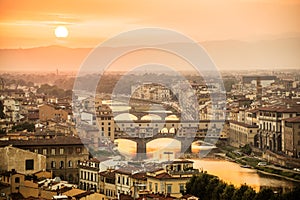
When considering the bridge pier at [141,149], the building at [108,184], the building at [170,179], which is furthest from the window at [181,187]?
the bridge pier at [141,149]

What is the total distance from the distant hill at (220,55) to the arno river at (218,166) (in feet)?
2.83

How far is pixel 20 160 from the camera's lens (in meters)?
8.04

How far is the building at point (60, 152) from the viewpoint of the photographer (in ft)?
27.1

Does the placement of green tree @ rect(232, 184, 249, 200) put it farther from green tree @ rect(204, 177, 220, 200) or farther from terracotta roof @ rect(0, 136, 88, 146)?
terracotta roof @ rect(0, 136, 88, 146)

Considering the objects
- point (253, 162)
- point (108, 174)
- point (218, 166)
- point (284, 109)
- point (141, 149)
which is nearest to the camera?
point (108, 174)

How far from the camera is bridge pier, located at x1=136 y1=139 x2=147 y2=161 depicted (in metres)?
8.41

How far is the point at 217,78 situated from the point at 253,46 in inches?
18.4

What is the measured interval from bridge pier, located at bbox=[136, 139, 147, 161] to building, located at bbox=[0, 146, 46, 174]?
0.85 meters

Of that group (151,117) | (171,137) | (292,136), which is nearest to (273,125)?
(292,136)

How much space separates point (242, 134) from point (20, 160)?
2.40 meters

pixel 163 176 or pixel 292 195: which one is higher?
pixel 163 176

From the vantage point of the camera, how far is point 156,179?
7.44 metres

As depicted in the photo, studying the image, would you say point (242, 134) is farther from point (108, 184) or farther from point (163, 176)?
point (108, 184)

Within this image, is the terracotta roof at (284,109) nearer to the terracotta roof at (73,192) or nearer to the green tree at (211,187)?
the green tree at (211,187)
